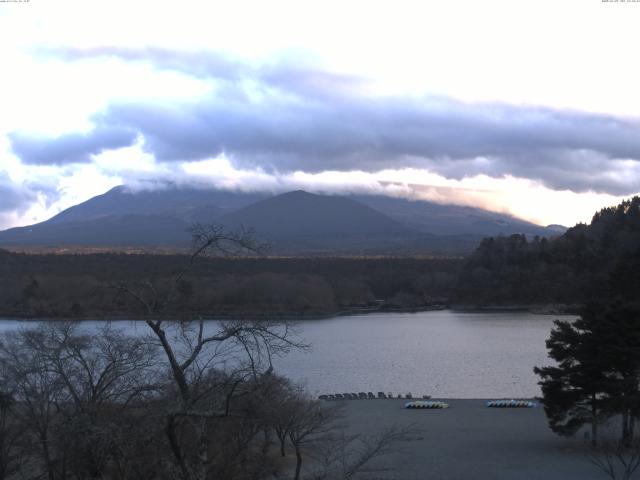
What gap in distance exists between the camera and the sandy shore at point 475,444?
17.3m

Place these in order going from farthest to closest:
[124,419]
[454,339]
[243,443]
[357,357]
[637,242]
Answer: [637,242] < [454,339] < [357,357] < [243,443] < [124,419]

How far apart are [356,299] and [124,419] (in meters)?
82.3

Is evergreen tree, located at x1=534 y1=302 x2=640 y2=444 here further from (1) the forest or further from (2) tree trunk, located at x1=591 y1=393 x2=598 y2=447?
(1) the forest

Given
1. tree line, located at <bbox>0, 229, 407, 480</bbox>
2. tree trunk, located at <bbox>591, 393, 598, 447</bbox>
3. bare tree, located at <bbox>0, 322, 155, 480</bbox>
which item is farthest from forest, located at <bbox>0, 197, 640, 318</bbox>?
tree line, located at <bbox>0, 229, 407, 480</bbox>

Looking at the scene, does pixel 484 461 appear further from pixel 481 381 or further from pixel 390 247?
pixel 390 247

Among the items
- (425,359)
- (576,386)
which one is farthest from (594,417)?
(425,359)

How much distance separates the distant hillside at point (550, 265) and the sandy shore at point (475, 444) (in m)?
58.3

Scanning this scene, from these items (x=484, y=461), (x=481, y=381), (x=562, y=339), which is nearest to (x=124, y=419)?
(x=484, y=461)

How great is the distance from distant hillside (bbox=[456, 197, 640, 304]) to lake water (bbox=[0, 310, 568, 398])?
72.6ft

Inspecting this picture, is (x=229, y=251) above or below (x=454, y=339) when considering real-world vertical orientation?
above

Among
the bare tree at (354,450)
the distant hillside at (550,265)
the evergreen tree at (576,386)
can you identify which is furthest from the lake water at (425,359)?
the distant hillside at (550,265)

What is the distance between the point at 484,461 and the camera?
1839 centimetres

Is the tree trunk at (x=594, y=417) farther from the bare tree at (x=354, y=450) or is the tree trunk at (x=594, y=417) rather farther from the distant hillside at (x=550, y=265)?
the distant hillside at (x=550, y=265)

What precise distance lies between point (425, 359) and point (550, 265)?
5273cm
